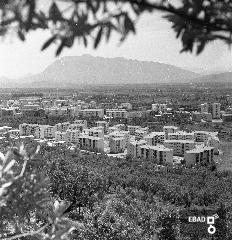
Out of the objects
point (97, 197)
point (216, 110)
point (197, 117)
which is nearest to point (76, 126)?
point (197, 117)

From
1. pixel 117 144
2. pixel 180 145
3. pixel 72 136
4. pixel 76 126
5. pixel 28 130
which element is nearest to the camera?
pixel 180 145

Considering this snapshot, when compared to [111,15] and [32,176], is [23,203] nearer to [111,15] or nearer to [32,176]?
[32,176]

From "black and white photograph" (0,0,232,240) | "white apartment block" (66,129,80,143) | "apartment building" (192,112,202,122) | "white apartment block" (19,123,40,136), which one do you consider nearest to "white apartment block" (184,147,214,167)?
"black and white photograph" (0,0,232,240)

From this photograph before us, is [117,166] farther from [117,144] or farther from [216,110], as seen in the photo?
[216,110]

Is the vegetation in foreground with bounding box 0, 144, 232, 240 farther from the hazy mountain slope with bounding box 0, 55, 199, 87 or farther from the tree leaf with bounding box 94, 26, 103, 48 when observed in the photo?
the hazy mountain slope with bounding box 0, 55, 199, 87

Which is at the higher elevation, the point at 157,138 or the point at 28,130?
the point at 28,130

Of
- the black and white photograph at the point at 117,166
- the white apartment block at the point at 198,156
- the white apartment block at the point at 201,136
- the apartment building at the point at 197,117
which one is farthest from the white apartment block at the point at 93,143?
the apartment building at the point at 197,117
